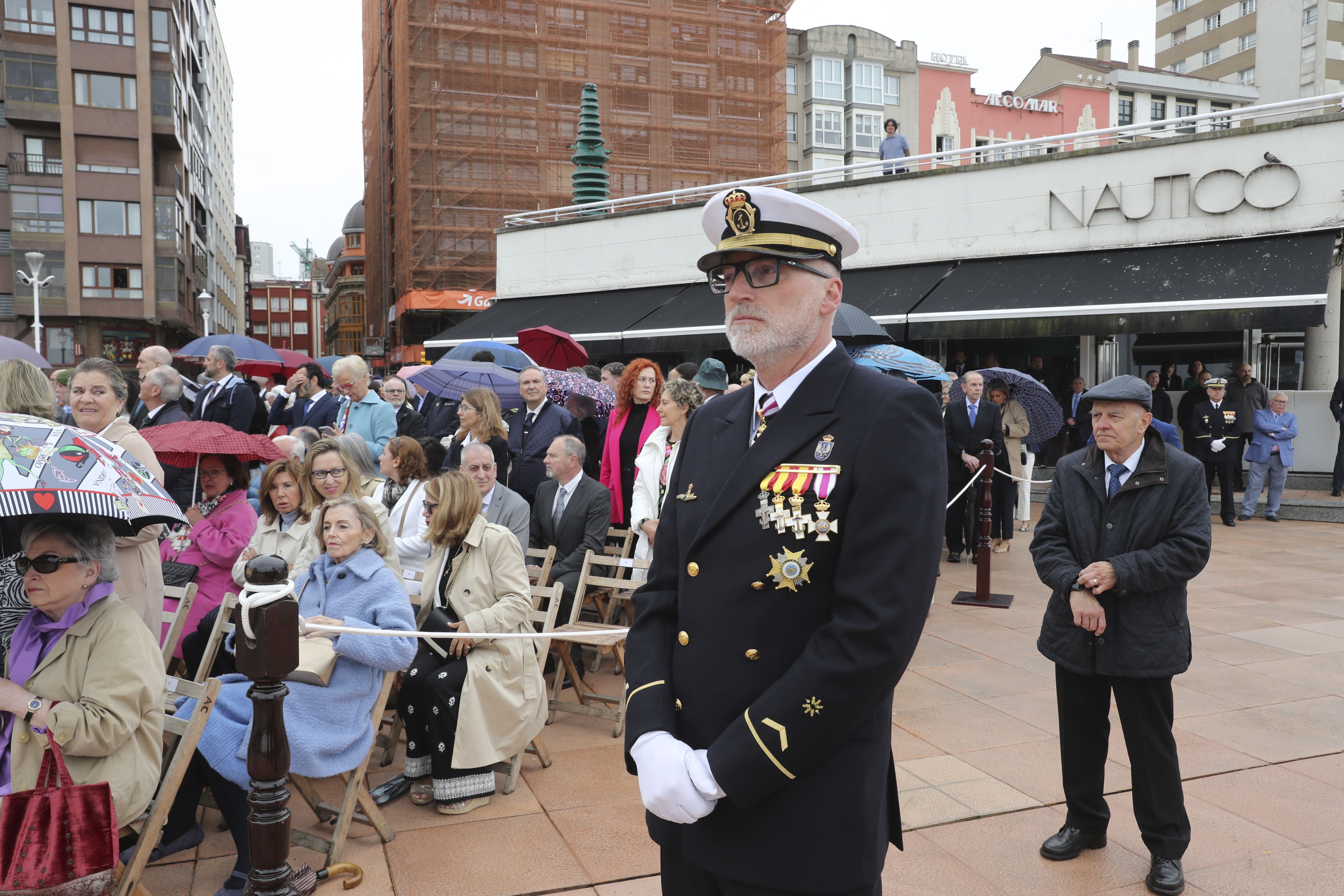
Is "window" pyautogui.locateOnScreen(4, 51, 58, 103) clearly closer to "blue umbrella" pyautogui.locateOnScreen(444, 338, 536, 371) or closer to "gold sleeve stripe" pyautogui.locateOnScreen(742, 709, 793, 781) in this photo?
"blue umbrella" pyautogui.locateOnScreen(444, 338, 536, 371)

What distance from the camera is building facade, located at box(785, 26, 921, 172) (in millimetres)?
48844

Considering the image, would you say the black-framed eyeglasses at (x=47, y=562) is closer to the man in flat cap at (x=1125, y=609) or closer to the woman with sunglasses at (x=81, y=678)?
the woman with sunglasses at (x=81, y=678)

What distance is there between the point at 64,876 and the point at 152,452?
2499 millimetres

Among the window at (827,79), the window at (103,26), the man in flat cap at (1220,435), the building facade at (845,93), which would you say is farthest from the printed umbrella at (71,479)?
the window at (827,79)

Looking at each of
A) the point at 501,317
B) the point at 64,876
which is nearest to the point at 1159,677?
the point at 64,876

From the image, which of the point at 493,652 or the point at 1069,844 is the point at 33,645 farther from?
the point at 1069,844

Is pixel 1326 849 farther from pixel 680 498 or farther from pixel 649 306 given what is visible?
pixel 649 306

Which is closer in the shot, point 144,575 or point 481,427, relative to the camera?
point 144,575

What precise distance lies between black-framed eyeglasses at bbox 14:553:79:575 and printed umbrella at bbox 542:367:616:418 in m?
6.52

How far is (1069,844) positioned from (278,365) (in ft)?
49.6

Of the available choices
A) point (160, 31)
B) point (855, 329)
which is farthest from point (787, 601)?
point (160, 31)

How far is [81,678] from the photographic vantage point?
308cm

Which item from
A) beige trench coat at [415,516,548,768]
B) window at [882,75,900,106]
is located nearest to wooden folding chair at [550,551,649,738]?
beige trench coat at [415,516,548,768]

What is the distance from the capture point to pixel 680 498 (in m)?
2.09
